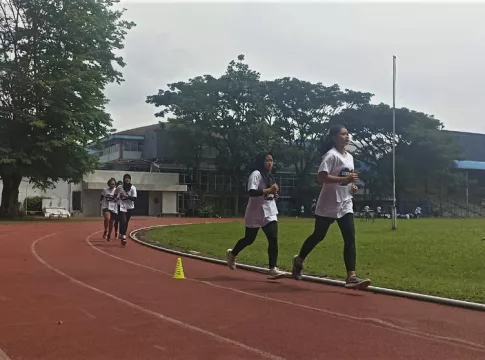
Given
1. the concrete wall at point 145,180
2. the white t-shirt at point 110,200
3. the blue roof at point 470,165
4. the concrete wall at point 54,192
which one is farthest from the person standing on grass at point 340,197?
the blue roof at point 470,165

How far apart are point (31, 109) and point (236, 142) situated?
954 inches

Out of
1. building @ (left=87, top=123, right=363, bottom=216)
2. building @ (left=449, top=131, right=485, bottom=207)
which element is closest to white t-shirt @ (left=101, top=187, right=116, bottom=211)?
building @ (left=87, top=123, right=363, bottom=216)

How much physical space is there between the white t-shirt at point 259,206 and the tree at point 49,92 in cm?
2966

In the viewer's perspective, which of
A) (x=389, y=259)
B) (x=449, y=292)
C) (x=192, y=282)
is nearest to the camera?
(x=449, y=292)

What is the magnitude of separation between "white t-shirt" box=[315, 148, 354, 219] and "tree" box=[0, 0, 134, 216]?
3129cm

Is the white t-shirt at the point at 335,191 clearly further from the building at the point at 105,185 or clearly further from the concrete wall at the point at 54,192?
the concrete wall at the point at 54,192

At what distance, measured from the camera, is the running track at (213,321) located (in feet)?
17.1

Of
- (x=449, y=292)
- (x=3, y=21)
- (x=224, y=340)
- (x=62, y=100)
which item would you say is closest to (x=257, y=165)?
(x=449, y=292)

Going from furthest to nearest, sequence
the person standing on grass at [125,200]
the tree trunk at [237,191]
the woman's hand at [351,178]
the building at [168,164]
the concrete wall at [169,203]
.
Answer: the building at [168,164] → the tree trunk at [237,191] → the concrete wall at [169,203] → the person standing on grass at [125,200] → the woman's hand at [351,178]

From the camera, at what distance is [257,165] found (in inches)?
395

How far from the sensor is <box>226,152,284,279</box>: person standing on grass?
9758 mm

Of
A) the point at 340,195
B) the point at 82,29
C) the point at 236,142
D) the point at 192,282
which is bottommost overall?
the point at 192,282

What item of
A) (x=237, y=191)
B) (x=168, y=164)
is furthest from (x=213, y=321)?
(x=168, y=164)

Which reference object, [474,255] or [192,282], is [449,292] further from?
[474,255]
